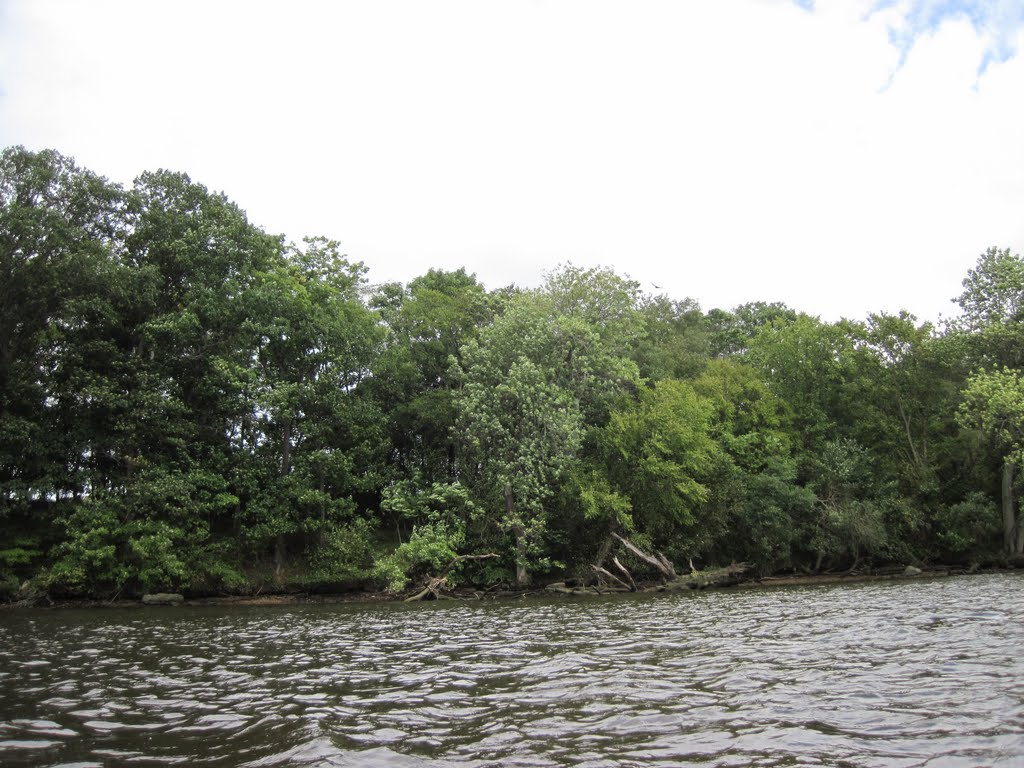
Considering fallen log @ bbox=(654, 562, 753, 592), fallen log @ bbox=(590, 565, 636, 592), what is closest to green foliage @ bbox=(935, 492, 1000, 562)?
fallen log @ bbox=(654, 562, 753, 592)

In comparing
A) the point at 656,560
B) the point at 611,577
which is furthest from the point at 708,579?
the point at 611,577

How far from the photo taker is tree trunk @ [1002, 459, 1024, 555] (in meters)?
40.3

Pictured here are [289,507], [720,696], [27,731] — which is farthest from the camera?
[289,507]

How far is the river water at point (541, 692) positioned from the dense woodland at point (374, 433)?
14.9 m

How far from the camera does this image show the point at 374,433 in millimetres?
41594

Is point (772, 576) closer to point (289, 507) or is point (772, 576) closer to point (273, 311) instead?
point (289, 507)

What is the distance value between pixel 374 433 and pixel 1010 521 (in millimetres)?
38029

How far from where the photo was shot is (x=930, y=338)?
4881 cm

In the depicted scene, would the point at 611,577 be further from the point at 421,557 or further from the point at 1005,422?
the point at 1005,422

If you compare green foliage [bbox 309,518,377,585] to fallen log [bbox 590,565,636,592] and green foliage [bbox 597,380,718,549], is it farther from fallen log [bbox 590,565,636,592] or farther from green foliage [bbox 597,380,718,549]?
green foliage [bbox 597,380,718,549]

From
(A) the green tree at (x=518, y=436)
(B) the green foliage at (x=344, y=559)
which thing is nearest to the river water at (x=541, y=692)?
(B) the green foliage at (x=344, y=559)

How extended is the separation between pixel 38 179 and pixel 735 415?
Result: 1687 inches

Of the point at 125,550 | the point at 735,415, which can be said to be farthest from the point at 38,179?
the point at 735,415

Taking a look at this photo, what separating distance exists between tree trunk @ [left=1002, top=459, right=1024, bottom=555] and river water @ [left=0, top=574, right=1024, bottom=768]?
2403 cm
